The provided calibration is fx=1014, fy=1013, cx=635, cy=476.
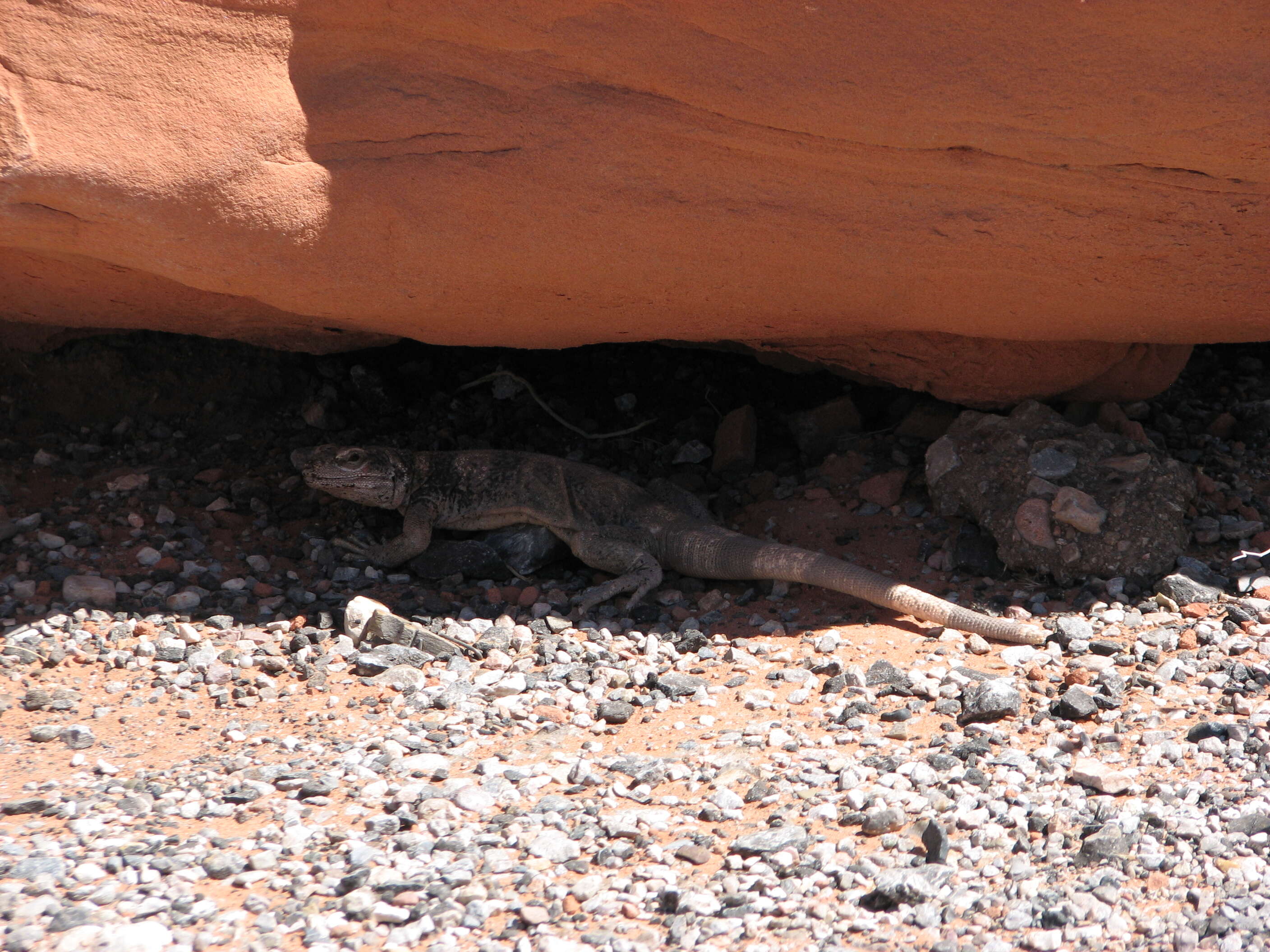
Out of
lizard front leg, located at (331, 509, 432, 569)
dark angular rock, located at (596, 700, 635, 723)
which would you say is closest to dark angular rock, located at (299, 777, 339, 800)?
dark angular rock, located at (596, 700, 635, 723)

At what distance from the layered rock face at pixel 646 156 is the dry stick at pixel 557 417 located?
1.79 metres

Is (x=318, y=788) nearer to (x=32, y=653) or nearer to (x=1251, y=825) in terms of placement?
(x=32, y=653)

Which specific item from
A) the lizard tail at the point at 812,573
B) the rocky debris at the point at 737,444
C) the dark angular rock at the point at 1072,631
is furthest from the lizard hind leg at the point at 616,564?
the dark angular rock at the point at 1072,631

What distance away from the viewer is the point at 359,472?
539 centimetres

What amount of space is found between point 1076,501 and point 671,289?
2.14 m

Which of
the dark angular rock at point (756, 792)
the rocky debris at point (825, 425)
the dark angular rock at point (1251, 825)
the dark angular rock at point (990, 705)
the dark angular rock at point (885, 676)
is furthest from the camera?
the rocky debris at point (825, 425)

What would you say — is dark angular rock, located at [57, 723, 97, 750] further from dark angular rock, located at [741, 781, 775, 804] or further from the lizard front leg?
dark angular rock, located at [741, 781, 775, 804]

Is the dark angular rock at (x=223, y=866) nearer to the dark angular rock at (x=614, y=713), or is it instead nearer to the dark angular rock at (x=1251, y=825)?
the dark angular rock at (x=614, y=713)

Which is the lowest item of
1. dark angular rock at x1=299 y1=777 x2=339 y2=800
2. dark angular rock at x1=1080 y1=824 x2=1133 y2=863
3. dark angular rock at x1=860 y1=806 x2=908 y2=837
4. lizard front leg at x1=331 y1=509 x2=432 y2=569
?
lizard front leg at x1=331 y1=509 x2=432 y2=569

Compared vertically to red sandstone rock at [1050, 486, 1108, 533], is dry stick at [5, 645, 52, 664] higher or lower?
lower

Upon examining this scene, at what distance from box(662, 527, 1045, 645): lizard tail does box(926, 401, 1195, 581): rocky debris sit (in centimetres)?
54

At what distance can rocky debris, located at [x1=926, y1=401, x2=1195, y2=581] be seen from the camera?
15.2 ft

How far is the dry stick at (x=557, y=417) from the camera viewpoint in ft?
20.6

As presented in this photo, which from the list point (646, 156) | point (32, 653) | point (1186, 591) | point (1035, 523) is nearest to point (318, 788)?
point (32, 653)
